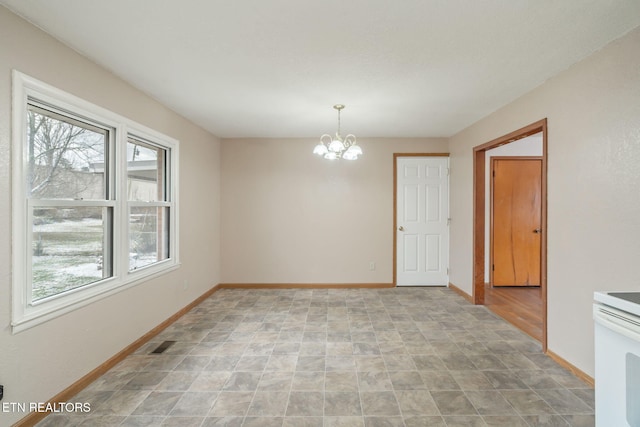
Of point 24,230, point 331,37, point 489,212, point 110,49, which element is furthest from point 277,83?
point 489,212

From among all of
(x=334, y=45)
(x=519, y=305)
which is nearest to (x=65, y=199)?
(x=334, y=45)

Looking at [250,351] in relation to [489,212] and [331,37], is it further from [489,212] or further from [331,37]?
[489,212]

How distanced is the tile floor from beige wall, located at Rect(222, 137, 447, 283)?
4.21ft

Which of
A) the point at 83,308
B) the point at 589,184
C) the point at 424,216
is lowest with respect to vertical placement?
the point at 83,308

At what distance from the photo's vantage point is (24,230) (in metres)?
1.75

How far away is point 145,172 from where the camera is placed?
309cm

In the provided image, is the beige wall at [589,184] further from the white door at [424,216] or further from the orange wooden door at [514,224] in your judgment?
the orange wooden door at [514,224]

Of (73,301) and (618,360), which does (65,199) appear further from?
(618,360)

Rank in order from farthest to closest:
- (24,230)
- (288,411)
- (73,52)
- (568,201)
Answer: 1. (568,201)
2. (73,52)
3. (288,411)
4. (24,230)

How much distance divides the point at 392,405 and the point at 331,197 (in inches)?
129

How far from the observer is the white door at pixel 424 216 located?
482cm

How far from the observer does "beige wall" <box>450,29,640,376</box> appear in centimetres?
190

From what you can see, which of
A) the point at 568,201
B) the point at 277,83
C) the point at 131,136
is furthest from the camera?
the point at 131,136

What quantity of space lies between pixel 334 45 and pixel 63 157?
84.0 inches
